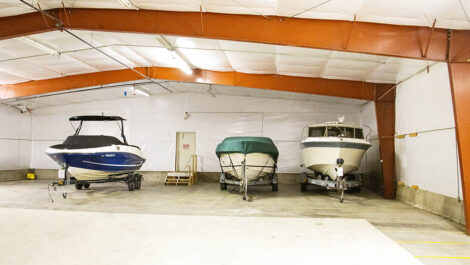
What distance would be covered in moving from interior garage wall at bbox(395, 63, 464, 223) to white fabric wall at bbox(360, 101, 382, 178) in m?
1.62

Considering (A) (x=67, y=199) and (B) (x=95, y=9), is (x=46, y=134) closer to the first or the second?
(A) (x=67, y=199)

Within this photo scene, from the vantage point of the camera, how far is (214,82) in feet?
32.4

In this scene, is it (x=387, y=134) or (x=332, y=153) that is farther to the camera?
(x=387, y=134)

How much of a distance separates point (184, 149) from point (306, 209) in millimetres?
7761

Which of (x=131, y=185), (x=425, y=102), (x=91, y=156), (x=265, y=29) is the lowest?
(x=131, y=185)

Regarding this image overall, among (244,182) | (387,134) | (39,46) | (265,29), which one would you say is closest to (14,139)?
(39,46)

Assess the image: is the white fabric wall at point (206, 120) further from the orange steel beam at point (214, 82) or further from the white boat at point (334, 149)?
the white boat at point (334, 149)

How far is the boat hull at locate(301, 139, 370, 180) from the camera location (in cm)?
778

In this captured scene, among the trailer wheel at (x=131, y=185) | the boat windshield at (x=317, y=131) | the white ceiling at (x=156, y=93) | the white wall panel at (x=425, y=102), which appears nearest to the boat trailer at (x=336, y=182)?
the boat windshield at (x=317, y=131)

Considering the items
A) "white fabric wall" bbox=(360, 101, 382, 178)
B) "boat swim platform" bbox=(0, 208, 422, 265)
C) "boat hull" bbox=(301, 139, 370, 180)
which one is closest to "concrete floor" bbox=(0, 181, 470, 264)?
"boat swim platform" bbox=(0, 208, 422, 265)

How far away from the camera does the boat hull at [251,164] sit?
7959 millimetres

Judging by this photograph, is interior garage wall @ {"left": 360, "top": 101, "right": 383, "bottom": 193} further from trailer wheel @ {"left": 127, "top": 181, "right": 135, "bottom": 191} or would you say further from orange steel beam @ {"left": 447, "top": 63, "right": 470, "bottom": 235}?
trailer wheel @ {"left": 127, "top": 181, "right": 135, "bottom": 191}

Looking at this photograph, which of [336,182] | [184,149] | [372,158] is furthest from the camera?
[184,149]

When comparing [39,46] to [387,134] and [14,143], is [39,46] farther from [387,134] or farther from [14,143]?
[387,134]
